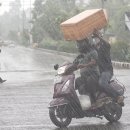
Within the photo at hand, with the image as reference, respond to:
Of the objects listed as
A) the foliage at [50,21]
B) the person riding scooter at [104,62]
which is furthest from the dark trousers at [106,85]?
the foliage at [50,21]

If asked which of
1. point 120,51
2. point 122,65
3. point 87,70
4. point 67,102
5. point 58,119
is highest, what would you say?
point 87,70

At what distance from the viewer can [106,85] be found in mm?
10312

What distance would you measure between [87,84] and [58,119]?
83 cm

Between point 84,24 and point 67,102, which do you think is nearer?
point 67,102

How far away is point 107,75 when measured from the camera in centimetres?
1033

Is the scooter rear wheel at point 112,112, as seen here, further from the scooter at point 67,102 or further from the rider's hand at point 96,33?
the rider's hand at point 96,33

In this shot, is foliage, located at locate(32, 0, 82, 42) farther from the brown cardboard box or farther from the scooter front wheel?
the scooter front wheel

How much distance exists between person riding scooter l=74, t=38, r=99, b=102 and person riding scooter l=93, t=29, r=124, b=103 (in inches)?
5.1

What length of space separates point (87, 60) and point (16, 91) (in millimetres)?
7257

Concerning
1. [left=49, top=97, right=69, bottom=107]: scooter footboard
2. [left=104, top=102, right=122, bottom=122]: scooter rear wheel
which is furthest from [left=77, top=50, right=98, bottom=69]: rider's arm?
[left=104, top=102, right=122, bottom=122]: scooter rear wheel

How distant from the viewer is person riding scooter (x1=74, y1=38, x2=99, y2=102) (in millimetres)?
10133

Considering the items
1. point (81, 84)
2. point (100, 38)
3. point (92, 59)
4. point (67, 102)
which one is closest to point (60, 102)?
point (67, 102)

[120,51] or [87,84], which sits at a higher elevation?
[87,84]

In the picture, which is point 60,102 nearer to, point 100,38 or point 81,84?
point 81,84
